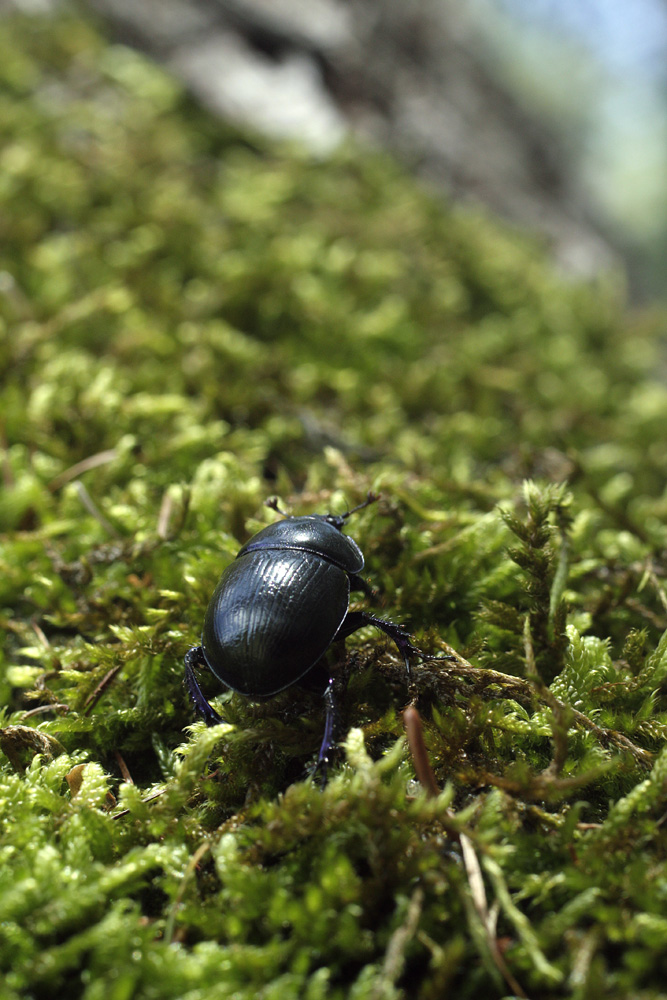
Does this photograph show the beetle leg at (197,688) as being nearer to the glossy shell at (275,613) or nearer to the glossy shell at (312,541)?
the glossy shell at (275,613)

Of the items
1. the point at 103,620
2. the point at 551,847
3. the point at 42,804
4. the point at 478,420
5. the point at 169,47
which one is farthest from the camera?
the point at 169,47

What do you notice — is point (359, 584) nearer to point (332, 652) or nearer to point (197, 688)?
point (332, 652)

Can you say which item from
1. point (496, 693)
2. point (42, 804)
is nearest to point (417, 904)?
point (496, 693)

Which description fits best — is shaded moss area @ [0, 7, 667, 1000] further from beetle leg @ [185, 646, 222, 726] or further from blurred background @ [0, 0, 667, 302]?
blurred background @ [0, 0, 667, 302]

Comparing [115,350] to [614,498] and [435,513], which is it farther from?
[614,498]

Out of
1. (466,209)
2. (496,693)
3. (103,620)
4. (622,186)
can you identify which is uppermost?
(622,186)

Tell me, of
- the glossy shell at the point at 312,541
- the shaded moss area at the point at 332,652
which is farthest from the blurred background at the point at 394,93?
the glossy shell at the point at 312,541

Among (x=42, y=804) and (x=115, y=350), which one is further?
(x=115, y=350)
